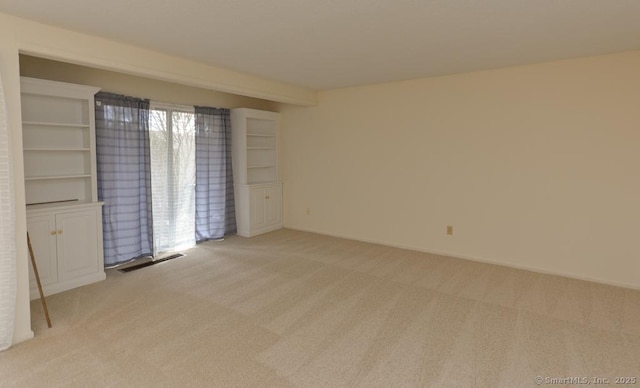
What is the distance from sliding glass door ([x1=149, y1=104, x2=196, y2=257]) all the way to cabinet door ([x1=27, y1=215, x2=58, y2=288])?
1.27m

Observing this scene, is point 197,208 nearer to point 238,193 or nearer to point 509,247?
point 238,193

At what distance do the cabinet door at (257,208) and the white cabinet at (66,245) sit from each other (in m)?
2.30

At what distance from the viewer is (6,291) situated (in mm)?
2404

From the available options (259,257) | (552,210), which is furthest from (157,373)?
(552,210)

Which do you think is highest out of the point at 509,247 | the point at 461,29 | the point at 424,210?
the point at 461,29

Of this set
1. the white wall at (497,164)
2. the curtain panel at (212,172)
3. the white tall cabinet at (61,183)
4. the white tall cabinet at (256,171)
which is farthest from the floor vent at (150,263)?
the white wall at (497,164)

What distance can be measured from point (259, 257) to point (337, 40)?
2781 millimetres

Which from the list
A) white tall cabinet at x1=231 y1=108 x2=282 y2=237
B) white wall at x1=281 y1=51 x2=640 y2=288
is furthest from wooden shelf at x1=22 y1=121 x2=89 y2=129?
white wall at x1=281 y1=51 x2=640 y2=288

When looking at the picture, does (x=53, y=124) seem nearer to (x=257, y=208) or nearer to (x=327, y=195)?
(x=257, y=208)

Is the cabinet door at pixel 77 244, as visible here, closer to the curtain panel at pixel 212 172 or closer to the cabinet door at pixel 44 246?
the cabinet door at pixel 44 246

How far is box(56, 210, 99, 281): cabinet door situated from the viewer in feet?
11.1

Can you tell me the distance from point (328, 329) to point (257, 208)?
3310 millimetres

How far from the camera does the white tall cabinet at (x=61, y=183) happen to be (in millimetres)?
3250

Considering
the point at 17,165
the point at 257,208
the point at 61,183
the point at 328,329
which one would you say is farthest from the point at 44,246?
the point at 257,208
